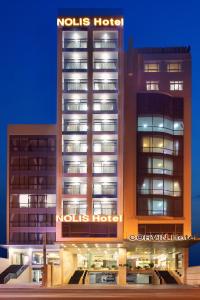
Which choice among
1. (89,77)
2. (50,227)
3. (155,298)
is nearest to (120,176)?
(89,77)

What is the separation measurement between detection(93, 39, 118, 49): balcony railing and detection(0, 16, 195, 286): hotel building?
0.51 feet

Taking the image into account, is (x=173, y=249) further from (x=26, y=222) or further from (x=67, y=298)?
(x=67, y=298)

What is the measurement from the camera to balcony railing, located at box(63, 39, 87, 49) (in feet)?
315

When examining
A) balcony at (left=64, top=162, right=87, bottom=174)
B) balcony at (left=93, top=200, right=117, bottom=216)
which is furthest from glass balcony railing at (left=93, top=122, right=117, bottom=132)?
balcony at (left=93, top=200, right=117, bottom=216)

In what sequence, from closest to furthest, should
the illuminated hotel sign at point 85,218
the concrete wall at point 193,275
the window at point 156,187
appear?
the concrete wall at point 193,275, the illuminated hotel sign at point 85,218, the window at point 156,187

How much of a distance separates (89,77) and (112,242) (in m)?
25.8

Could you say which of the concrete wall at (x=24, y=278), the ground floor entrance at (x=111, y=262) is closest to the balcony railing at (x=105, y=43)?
the ground floor entrance at (x=111, y=262)

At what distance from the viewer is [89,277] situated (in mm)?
100688

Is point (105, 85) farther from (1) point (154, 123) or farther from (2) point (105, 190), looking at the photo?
(2) point (105, 190)

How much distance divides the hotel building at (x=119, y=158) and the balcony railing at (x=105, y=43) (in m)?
0.16

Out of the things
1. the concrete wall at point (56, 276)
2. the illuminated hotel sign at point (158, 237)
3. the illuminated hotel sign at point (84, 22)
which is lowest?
the concrete wall at point (56, 276)

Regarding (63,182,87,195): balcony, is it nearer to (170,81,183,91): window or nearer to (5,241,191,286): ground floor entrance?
(5,241,191,286): ground floor entrance

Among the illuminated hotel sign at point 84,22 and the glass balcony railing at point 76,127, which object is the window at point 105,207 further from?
the illuminated hotel sign at point 84,22

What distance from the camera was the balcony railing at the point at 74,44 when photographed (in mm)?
95938
